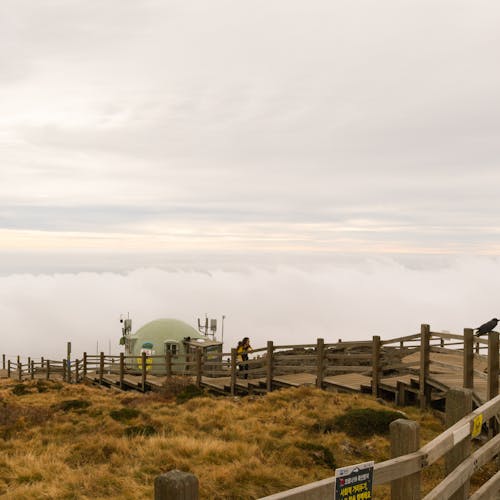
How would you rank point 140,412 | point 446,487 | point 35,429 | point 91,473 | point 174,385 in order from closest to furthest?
1. point 446,487
2. point 91,473
3. point 35,429
4. point 140,412
5. point 174,385

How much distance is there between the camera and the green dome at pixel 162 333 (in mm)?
38688

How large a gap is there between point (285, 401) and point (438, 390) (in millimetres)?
4024

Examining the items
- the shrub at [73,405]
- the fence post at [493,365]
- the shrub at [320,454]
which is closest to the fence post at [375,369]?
the fence post at [493,365]

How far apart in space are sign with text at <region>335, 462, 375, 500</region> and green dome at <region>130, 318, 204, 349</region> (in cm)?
3582

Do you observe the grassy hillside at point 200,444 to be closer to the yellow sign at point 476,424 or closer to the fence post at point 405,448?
the yellow sign at point 476,424

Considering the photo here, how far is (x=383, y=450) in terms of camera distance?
10.8 m

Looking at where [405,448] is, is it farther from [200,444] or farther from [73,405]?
[73,405]

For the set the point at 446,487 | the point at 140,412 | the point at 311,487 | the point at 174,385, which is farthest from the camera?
the point at 174,385

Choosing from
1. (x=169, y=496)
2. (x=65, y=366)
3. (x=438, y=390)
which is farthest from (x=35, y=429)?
(x=65, y=366)

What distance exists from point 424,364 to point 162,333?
2769 centimetres

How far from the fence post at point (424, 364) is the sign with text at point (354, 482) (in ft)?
34.1

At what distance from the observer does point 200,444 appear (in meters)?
10.4

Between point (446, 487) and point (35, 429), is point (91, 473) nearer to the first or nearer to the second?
point (35, 429)

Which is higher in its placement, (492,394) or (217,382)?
(492,394)
